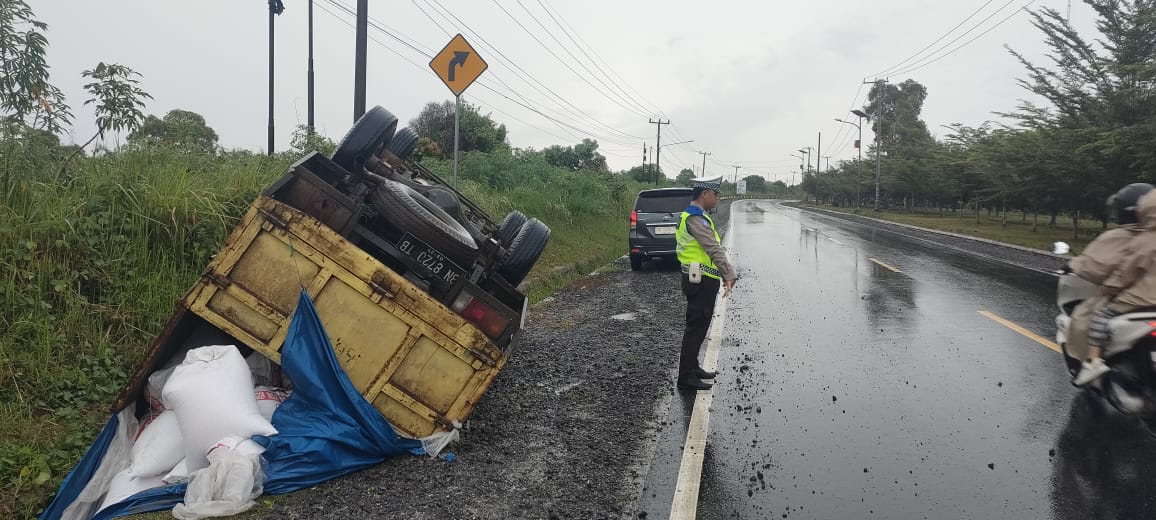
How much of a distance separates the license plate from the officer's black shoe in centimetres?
207

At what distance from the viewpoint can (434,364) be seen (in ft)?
13.3

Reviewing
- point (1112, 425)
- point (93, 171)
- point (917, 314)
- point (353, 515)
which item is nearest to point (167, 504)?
point (353, 515)

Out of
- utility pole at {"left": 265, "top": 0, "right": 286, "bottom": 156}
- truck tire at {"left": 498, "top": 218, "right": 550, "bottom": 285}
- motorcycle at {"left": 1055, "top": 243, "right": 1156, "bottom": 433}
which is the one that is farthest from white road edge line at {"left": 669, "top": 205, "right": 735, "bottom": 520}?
utility pole at {"left": 265, "top": 0, "right": 286, "bottom": 156}

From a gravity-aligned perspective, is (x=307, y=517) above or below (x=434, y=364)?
below

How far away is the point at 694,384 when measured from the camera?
218 inches

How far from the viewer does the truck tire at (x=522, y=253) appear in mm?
5418

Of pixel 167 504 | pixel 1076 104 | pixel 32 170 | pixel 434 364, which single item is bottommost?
pixel 167 504

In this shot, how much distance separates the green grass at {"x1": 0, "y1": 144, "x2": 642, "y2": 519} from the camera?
402 cm

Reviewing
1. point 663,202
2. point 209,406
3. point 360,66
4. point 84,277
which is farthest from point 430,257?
point 663,202

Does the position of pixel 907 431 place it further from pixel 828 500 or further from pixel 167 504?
pixel 167 504

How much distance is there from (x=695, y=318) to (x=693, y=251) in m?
0.55

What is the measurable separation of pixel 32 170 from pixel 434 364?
3.61 meters

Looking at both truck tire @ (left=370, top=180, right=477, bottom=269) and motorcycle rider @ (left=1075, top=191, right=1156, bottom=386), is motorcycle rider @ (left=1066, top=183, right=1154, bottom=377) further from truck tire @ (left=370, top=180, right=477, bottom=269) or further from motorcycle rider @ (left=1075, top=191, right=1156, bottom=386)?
truck tire @ (left=370, top=180, right=477, bottom=269)

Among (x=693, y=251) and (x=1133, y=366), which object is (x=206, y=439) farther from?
(x=1133, y=366)
